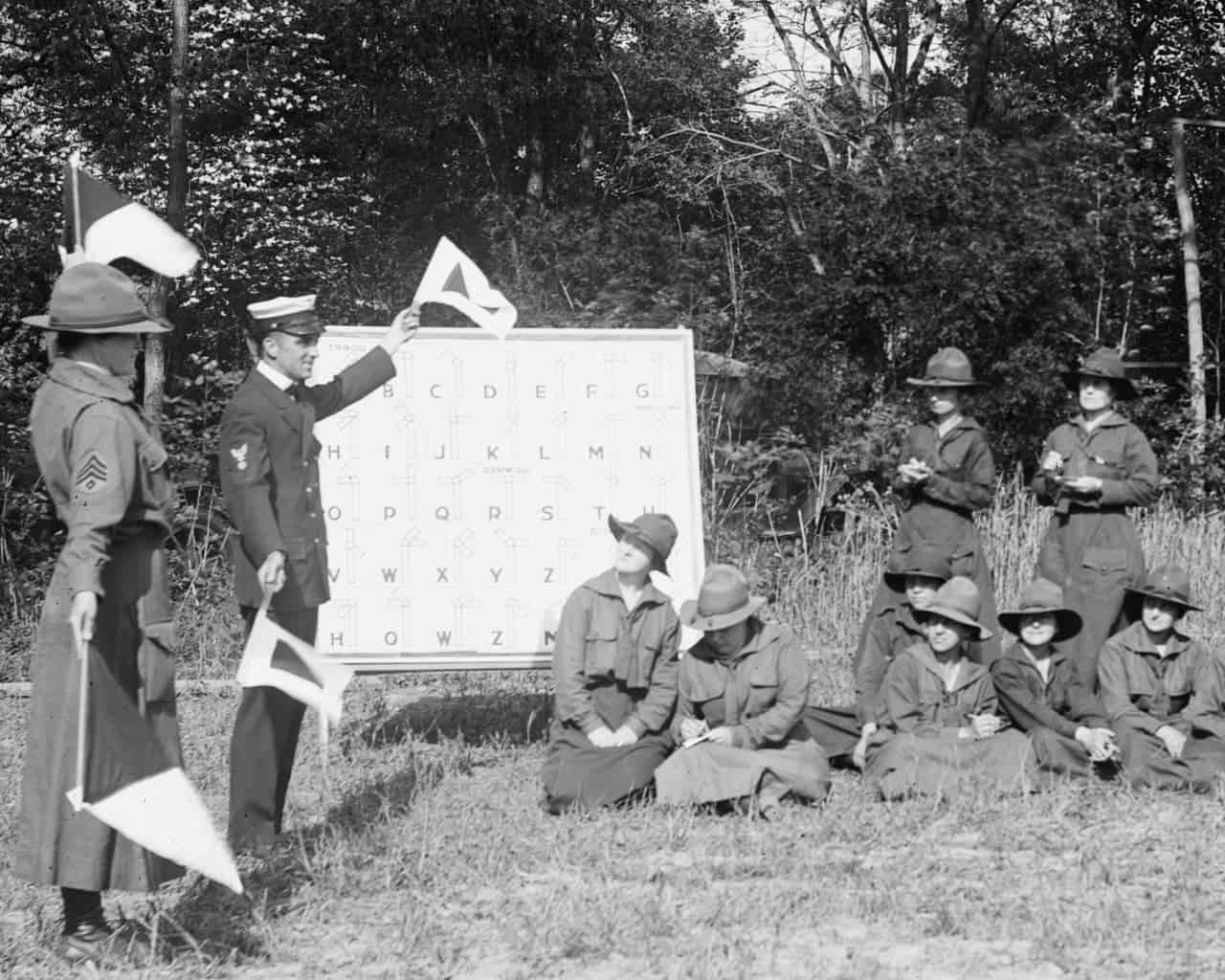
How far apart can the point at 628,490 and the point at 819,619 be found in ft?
11.0

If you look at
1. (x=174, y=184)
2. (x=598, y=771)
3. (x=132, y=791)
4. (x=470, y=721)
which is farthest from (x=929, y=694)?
(x=174, y=184)

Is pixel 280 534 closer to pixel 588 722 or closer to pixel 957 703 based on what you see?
pixel 588 722

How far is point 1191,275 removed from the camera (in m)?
18.1

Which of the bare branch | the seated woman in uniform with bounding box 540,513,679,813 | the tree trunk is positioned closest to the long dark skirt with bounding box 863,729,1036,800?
the seated woman in uniform with bounding box 540,513,679,813

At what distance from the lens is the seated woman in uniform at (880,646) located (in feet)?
24.5

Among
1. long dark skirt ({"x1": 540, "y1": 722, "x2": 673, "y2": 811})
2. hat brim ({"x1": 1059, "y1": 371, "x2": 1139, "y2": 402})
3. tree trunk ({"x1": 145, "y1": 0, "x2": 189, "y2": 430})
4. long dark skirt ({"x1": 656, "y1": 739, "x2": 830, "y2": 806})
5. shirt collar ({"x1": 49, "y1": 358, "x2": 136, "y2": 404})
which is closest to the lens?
shirt collar ({"x1": 49, "y1": 358, "x2": 136, "y2": 404})

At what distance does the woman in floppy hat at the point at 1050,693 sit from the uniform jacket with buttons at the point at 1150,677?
11 centimetres

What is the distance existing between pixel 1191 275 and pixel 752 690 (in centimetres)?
1267

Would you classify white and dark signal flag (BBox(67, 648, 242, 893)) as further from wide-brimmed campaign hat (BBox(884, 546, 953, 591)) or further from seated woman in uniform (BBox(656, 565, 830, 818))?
wide-brimmed campaign hat (BBox(884, 546, 953, 591))

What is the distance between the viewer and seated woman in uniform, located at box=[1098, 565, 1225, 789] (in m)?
7.11

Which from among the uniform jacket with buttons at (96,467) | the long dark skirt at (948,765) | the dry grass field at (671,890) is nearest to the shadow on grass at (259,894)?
the dry grass field at (671,890)

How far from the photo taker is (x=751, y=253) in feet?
60.2

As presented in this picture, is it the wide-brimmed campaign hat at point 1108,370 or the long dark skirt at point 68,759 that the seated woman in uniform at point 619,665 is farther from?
the long dark skirt at point 68,759

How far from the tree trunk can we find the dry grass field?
7.23 m
